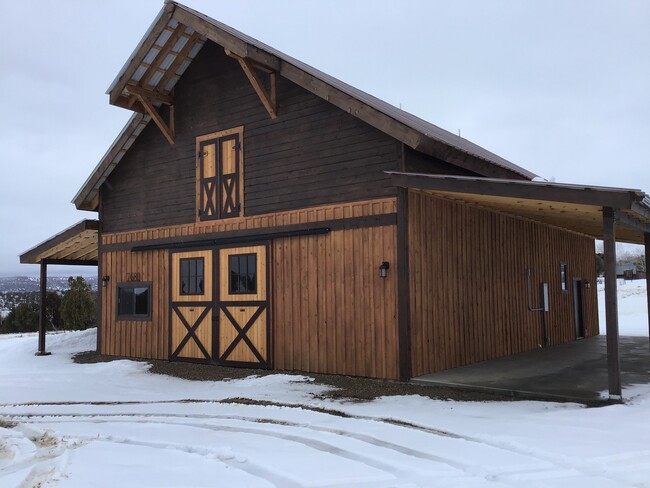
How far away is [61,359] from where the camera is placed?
514 inches

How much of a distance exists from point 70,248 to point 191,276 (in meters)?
4.91

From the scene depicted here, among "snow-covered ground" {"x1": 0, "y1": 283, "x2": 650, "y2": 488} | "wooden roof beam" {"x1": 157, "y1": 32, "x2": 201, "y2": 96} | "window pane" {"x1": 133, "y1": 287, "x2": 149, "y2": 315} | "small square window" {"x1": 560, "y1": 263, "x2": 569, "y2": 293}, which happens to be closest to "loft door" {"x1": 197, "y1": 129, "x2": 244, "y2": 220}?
"wooden roof beam" {"x1": 157, "y1": 32, "x2": 201, "y2": 96}

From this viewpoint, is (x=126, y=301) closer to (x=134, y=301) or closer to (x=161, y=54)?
(x=134, y=301)

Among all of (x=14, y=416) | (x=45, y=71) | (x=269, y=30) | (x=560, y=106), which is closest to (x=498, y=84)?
(x=560, y=106)

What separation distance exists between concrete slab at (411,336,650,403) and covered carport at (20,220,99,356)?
9.23m

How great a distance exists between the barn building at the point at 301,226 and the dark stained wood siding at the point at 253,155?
0.11 ft

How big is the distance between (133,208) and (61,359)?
3880 mm

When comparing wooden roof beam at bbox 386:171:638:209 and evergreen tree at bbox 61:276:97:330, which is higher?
wooden roof beam at bbox 386:171:638:209

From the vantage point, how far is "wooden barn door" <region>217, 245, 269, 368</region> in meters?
10.6

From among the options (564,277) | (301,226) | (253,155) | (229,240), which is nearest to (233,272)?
(229,240)

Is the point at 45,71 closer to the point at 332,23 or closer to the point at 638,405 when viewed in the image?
the point at 332,23

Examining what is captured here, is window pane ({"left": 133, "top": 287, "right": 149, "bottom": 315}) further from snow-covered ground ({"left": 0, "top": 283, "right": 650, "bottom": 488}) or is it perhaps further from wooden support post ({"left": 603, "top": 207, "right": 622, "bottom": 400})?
wooden support post ({"left": 603, "top": 207, "right": 622, "bottom": 400})

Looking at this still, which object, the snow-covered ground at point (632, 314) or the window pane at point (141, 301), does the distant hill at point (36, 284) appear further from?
the snow-covered ground at point (632, 314)

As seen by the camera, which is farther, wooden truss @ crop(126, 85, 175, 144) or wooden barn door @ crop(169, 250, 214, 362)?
wooden truss @ crop(126, 85, 175, 144)
